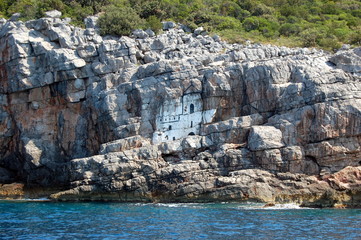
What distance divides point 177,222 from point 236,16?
46.3 metres

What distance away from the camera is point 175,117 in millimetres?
44781

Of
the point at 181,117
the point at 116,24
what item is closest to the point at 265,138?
the point at 181,117

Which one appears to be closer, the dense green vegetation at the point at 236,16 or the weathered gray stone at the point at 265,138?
the weathered gray stone at the point at 265,138

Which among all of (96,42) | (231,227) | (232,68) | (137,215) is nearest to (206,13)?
(96,42)

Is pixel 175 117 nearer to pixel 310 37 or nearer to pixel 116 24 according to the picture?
pixel 116 24

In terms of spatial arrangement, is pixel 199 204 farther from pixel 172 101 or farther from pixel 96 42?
pixel 96 42

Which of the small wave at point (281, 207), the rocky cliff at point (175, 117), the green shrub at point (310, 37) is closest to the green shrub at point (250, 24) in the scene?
the green shrub at point (310, 37)

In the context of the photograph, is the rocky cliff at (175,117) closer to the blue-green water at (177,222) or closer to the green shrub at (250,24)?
the blue-green water at (177,222)

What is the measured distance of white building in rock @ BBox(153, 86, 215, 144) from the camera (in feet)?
145

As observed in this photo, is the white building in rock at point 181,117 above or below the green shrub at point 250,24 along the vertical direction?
below

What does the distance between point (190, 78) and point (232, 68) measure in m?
3.58

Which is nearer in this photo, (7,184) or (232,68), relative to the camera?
(232,68)

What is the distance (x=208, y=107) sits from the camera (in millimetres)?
44062

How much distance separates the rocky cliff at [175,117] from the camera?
127 feet
